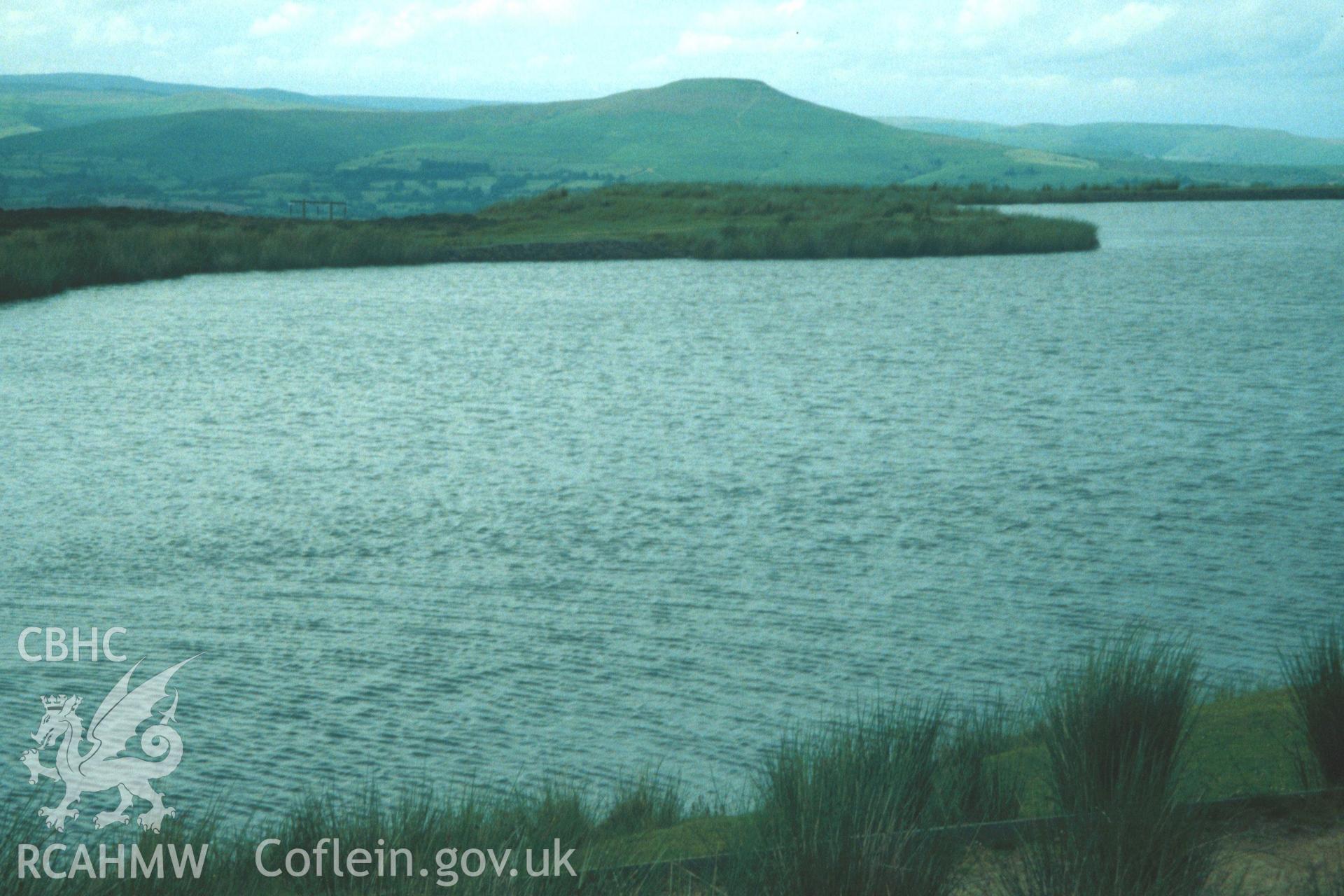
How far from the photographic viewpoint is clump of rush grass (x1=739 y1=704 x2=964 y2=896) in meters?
4.03

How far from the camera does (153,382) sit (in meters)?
21.4

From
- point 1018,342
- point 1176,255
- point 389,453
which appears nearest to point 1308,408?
point 1018,342

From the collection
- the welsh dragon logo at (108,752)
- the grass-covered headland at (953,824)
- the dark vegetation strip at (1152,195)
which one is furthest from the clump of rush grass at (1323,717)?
the dark vegetation strip at (1152,195)

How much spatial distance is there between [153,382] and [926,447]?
12.3 m

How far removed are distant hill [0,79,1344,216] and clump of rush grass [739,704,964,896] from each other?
8858 cm

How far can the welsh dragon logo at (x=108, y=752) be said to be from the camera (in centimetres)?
647

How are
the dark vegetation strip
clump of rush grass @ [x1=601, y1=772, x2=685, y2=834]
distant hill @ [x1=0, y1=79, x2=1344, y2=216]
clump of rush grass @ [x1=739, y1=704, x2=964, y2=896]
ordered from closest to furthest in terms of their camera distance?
1. clump of rush grass @ [x1=739, y1=704, x2=964, y2=896]
2. clump of rush grass @ [x1=601, y1=772, x2=685, y2=834]
3. the dark vegetation strip
4. distant hill @ [x1=0, y1=79, x2=1344, y2=216]

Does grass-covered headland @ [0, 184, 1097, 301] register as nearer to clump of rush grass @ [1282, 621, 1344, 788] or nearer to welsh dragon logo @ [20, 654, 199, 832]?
welsh dragon logo @ [20, 654, 199, 832]

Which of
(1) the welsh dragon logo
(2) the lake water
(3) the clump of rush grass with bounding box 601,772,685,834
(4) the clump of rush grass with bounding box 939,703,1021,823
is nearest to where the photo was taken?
(4) the clump of rush grass with bounding box 939,703,1021,823

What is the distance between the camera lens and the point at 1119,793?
176 inches

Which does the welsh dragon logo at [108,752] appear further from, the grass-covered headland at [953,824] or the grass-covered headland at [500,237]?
the grass-covered headland at [500,237]

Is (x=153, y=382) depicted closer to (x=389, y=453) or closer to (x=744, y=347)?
(x=389, y=453)

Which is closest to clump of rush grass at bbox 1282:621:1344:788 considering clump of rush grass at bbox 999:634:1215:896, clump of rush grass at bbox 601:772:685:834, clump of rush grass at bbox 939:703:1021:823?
clump of rush grass at bbox 999:634:1215:896

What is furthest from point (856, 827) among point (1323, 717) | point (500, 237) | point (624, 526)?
point (500, 237)
